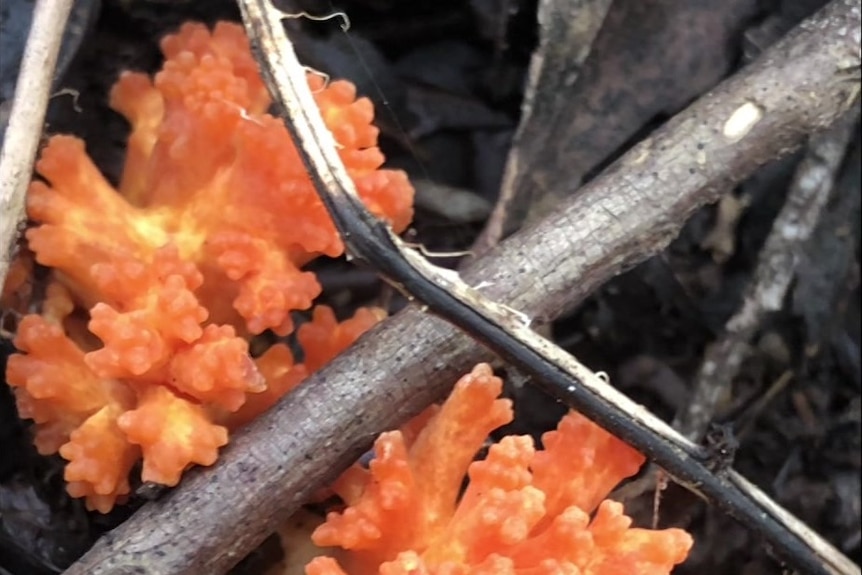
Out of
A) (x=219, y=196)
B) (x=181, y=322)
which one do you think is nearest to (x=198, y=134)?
(x=219, y=196)

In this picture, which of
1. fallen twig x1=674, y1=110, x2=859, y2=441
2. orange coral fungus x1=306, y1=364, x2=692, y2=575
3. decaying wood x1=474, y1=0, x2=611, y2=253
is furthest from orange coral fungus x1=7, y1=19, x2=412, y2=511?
fallen twig x1=674, y1=110, x2=859, y2=441

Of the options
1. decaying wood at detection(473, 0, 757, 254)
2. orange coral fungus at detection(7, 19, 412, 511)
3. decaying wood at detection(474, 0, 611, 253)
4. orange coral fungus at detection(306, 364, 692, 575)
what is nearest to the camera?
orange coral fungus at detection(306, 364, 692, 575)

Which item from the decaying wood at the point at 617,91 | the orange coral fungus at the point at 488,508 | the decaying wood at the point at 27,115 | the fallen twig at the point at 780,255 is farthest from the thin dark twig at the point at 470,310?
the decaying wood at the point at 617,91

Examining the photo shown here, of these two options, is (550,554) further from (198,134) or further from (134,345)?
(198,134)

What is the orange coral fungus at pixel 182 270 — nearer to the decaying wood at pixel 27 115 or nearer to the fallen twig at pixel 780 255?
the decaying wood at pixel 27 115

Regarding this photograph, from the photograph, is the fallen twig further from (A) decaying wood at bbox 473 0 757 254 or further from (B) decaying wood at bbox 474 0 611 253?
(B) decaying wood at bbox 474 0 611 253
